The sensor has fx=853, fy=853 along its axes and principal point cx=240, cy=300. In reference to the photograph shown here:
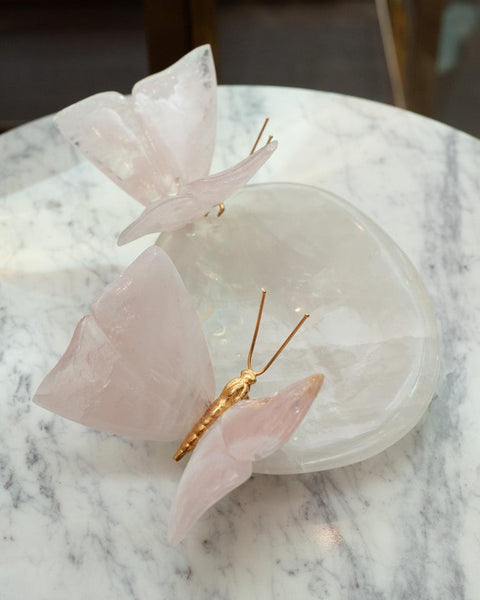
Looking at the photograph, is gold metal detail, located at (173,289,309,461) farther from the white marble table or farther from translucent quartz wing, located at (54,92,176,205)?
translucent quartz wing, located at (54,92,176,205)

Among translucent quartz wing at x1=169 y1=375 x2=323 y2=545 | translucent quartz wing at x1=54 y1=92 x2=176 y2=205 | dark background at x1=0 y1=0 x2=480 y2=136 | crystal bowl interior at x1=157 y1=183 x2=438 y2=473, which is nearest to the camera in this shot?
translucent quartz wing at x1=169 y1=375 x2=323 y2=545

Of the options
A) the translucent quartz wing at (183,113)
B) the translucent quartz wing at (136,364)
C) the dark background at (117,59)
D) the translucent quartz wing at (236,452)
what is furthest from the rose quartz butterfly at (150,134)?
the dark background at (117,59)

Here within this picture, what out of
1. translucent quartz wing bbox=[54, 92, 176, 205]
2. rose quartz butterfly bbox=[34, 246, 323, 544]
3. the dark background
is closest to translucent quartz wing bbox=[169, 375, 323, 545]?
rose quartz butterfly bbox=[34, 246, 323, 544]

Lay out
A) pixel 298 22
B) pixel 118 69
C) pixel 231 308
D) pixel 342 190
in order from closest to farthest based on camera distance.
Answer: pixel 231 308
pixel 342 190
pixel 118 69
pixel 298 22

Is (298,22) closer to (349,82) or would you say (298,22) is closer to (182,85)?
(349,82)

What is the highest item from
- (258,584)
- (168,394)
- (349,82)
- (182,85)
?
(182,85)

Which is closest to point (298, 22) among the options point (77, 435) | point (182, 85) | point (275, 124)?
point (275, 124)

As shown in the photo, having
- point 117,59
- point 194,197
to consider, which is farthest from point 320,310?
point 117,59

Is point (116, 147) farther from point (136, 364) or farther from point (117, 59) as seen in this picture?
point (117, 59)
